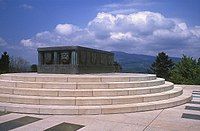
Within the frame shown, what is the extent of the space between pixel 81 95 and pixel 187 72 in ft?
44.1

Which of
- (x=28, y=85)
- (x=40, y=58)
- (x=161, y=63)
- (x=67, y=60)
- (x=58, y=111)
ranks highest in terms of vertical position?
(x=161, y=63)

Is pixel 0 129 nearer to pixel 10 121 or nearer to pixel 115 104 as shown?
pixel 10 121

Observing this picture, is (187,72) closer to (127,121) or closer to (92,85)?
(92,85)

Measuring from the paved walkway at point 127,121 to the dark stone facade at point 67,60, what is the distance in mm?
4935

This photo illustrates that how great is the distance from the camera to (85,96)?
7.91 metres

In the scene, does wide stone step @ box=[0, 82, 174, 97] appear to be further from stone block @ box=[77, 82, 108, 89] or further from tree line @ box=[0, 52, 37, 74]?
tree line @ box=[0, 52, 37, 74]

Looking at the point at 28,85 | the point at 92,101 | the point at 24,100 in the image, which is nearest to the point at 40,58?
the point at 28,85

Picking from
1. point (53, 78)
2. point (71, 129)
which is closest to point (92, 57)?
point (53, 78)

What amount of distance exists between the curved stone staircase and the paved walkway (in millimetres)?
287

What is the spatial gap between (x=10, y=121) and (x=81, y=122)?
6.13 ft

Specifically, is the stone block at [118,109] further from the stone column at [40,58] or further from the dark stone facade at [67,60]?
the stone column at [40,58]

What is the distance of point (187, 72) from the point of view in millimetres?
18969

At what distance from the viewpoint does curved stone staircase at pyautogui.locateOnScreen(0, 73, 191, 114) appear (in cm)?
725

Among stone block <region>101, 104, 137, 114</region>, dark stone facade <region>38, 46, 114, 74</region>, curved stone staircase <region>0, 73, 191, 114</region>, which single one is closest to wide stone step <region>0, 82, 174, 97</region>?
curved stone staircase <region>0, 73, 191, 114</region>
